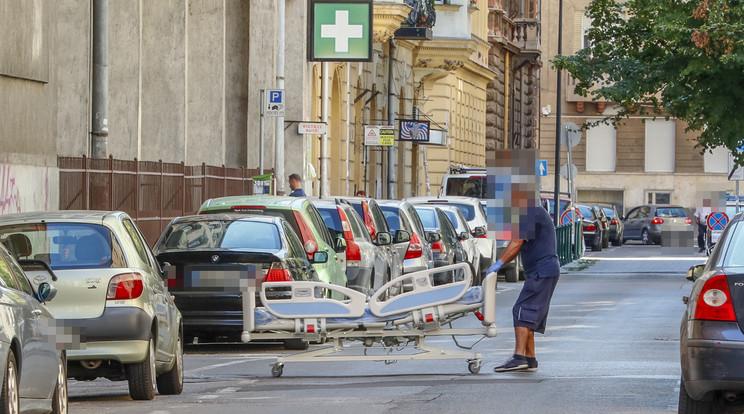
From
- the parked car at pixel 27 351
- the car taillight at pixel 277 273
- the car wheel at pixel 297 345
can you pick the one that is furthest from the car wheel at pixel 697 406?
the car wheel at pixel 297 345

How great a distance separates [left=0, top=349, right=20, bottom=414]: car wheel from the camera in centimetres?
863

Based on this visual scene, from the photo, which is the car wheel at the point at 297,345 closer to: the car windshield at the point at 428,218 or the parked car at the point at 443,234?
the parked car at the point at 443,234

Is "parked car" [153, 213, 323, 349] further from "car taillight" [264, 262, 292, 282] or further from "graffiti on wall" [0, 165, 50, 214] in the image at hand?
"graffiti on wall" [0, 165, 50, 214]

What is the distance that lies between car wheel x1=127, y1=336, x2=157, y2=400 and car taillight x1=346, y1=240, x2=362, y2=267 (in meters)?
7.94

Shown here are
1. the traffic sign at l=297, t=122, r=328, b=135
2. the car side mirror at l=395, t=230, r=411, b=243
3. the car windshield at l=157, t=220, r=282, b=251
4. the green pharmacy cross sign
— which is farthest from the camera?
the green pharmacy cross sign

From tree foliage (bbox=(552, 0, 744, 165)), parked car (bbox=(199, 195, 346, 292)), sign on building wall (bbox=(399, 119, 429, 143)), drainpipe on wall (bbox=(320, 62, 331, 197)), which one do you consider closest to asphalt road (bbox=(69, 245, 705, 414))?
parked car (bbox=(199, 195, 346, 292))

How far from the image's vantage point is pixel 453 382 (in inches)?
524

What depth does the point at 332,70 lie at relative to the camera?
44.0m

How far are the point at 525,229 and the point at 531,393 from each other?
195cm

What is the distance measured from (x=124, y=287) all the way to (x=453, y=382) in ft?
9.71

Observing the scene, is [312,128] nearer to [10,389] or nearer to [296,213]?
[296,213]

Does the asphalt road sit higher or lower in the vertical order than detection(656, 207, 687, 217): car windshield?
lower

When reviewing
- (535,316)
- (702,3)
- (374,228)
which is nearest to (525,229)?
(535,316)

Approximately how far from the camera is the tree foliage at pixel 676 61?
3183cm
